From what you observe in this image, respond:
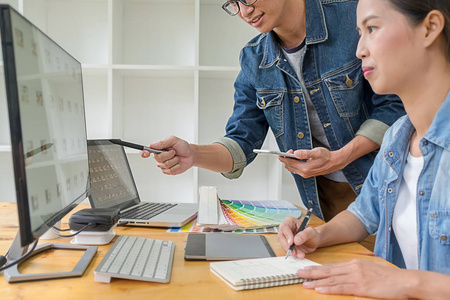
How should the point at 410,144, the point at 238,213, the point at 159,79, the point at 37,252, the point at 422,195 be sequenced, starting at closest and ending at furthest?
the point at 37,252 < the point at 422,195 < the point at 410,144 < the point at 238,213 < the point at 159,79

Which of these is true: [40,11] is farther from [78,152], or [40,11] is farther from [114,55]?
[78,152]

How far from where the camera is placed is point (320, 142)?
1.53 meters

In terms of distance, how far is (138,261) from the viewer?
2.39 ft

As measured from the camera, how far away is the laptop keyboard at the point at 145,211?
3.67 feet

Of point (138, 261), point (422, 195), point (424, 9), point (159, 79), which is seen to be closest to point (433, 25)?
point (424, 9)

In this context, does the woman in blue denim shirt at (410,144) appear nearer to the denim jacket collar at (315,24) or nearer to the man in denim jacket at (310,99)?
the man in denim jacket at (310,99)

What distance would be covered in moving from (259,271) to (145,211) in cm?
60

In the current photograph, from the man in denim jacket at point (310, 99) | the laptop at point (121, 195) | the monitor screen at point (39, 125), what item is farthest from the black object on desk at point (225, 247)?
the man in denim jacket at point (310, 99)

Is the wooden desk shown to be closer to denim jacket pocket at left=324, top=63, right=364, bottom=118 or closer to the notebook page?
the notebook page

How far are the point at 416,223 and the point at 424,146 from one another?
19 cm

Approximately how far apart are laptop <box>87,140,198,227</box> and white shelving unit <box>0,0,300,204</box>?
102 cm

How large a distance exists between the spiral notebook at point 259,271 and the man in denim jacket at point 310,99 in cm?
57

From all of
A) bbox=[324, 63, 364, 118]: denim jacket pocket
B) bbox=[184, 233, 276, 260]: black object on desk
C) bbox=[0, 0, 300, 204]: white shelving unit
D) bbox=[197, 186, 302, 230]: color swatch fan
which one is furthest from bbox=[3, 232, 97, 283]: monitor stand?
bbox=[0, 0, 300, 204]: white shelving unit

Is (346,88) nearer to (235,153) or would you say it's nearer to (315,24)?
(315,24)
